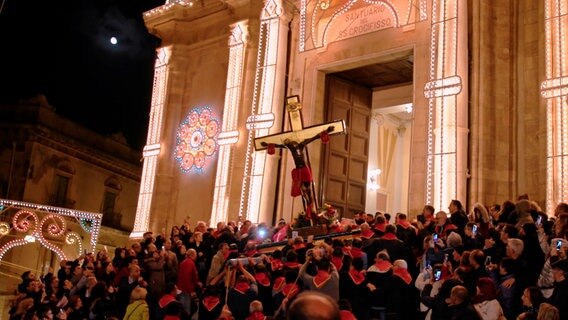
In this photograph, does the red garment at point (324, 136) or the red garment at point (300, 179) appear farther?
the red garment at point (300, 179)

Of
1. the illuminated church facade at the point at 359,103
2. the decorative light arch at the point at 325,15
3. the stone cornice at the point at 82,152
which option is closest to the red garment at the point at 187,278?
the illuminated church facade at the point at 359,103

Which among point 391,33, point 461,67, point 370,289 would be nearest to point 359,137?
point 391,33

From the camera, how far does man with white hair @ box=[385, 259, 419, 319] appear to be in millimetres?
10031

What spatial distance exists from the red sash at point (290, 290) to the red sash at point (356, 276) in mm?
794

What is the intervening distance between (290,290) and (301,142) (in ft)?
22.5

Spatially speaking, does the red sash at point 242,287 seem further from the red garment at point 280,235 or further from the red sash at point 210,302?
the red garment at point 280,235

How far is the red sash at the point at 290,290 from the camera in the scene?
1034 cm

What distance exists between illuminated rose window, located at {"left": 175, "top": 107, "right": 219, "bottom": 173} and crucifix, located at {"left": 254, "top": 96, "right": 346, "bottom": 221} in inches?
197

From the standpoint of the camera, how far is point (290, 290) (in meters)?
10.5

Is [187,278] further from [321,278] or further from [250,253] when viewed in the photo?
[321,278]

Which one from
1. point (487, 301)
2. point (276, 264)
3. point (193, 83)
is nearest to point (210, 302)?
point (276, 264)

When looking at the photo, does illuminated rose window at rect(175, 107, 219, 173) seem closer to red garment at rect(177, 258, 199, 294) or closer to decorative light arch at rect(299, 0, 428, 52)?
decorative light arch at rect(299, 0, 428, 52)

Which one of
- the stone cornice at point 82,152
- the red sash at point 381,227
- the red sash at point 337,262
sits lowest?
the red sash at point 337,262

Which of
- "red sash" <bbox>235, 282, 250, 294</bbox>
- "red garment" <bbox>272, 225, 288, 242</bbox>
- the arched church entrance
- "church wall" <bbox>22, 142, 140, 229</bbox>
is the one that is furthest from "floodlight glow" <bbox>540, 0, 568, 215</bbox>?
"church wall" <bbox>22, 142, 140, 229</bbox>
